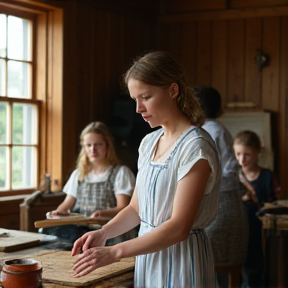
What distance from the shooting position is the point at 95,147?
3922mm

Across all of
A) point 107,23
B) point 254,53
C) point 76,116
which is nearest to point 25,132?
point 76,116

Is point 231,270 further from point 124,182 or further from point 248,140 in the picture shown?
point 248,140

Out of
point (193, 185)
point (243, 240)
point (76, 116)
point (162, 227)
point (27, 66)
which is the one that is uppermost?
point (27, 66)

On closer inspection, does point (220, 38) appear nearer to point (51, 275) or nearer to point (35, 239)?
point (35, 239)

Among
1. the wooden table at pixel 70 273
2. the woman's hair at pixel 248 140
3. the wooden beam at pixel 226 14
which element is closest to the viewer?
the wooden table at pixel 70 273

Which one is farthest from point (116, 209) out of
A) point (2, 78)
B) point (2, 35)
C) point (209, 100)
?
point (2, 35)

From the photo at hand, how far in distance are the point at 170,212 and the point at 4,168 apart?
2.75 meters

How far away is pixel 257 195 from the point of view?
427cm

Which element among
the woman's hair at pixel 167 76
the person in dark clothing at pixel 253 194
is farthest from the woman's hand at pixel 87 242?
the person in dark clothing at pixel 253 194

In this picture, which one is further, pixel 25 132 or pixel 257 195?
pixel 25 132

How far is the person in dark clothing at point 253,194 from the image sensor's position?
162 inches

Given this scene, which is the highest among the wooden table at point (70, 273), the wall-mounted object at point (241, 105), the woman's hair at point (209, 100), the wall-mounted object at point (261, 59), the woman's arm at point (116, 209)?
the wall-mounted object at point (261, 59)

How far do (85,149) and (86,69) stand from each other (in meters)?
1.26

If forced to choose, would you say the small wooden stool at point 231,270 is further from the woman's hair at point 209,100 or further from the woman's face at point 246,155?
the woman's face at point 246,155
